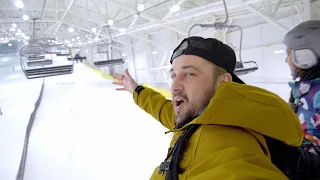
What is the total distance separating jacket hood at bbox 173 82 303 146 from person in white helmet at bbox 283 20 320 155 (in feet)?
1.69

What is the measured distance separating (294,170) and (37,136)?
3.58m

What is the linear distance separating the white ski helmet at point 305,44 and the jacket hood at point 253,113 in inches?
31.8

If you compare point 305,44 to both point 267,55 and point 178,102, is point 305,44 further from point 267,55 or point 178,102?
point 267,55

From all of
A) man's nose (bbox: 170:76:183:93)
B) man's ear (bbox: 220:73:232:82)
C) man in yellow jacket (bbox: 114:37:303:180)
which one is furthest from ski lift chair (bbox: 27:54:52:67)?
man in yellow jacket (bbox: 114:37:303:180)

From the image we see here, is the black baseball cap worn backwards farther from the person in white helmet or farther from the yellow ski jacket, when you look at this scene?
the person in white helmet

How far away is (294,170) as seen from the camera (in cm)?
96

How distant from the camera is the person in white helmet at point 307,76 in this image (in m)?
1.26

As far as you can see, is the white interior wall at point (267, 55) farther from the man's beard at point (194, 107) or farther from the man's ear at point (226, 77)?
the man's beard at point (194, 107)

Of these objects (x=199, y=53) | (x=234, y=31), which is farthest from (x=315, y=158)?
(x=234, y=31)

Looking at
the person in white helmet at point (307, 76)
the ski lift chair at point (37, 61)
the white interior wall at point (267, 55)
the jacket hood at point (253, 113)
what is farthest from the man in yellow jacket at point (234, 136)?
the white interior wall at point (267, 55)

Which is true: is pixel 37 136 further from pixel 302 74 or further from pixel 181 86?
pixel 302 74

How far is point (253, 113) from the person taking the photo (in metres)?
0.70

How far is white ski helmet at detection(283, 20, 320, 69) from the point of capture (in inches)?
55.1

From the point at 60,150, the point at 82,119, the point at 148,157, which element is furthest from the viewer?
the point at 82,119
